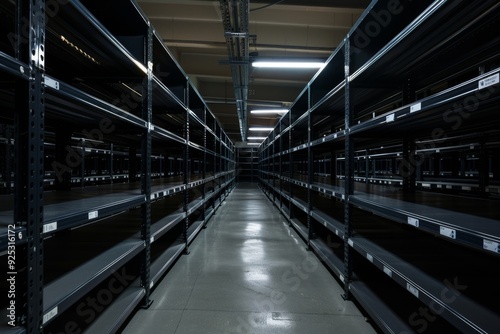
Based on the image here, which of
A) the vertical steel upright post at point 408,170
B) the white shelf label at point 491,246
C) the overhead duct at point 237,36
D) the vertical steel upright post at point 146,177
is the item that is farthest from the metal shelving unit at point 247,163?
the white shelf label at point 491,246

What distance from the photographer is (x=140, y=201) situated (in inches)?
78.7

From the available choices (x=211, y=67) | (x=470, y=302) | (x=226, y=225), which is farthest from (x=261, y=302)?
(x=211, y=67)

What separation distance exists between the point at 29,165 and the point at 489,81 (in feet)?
5.00

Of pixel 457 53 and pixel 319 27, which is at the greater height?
pixel 319 27

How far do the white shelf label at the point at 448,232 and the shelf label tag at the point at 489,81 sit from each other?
0.53 meters

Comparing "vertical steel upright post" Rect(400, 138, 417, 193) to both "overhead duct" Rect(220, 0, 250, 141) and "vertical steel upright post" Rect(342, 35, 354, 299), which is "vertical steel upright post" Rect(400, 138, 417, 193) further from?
"overhead duct" Rect(220, 0, 250, 141)

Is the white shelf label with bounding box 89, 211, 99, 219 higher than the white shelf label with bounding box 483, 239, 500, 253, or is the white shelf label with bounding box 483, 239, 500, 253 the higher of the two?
the white shelf label with bounding box 89, 211, 99, 219

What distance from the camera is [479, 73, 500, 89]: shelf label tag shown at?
0.91 metres

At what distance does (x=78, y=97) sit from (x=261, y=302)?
1.82 m

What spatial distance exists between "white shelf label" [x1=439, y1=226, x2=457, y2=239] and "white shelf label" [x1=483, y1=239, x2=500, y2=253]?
0.13 meters

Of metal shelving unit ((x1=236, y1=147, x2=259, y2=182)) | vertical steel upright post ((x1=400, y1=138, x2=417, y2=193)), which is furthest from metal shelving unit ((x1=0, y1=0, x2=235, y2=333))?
metal shelving unit ((x1=236, y1=147, x2=259, y2=182))

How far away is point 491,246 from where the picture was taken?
941 millimetres

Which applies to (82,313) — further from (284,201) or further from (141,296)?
(284,201)

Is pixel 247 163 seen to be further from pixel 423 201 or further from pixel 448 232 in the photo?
pixel 448 232
